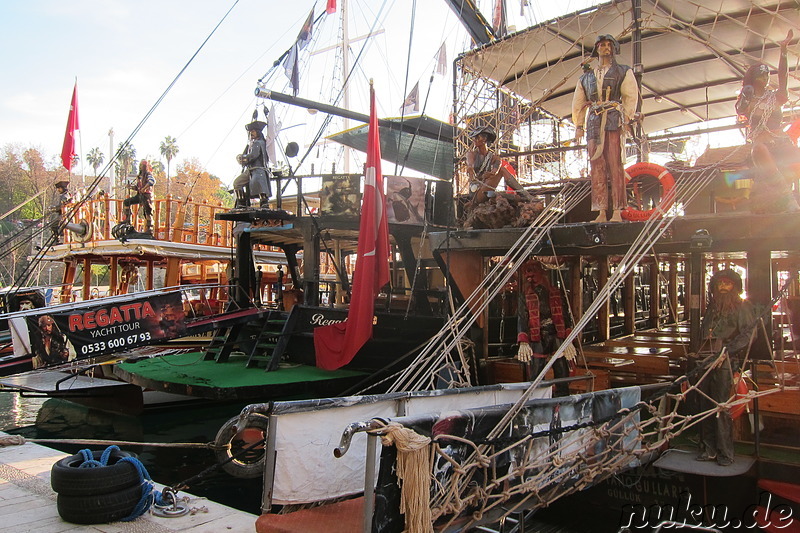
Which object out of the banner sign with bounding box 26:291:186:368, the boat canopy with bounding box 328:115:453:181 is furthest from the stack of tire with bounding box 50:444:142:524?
the boat canopy with bounding box 328:115:453:181

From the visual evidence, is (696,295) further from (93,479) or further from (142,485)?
(93,479)

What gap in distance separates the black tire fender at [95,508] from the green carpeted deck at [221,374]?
11.5ft

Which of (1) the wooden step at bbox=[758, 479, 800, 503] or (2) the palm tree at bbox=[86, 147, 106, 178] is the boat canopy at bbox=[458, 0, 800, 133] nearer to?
(1) the wooden step at bbox=[758, 479, 800, 503]

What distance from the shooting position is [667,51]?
12.9 metres

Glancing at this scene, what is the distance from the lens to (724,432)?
582cm

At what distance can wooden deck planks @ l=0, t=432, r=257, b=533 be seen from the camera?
183 inches

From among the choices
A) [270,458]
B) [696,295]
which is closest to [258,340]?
[270,458]

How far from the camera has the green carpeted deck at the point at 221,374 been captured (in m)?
8.66

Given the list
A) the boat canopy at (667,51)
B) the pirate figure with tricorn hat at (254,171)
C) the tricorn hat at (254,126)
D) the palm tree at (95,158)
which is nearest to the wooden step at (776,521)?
the boat canopy at (667,51)

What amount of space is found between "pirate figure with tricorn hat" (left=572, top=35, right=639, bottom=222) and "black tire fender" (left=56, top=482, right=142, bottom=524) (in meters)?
6.15

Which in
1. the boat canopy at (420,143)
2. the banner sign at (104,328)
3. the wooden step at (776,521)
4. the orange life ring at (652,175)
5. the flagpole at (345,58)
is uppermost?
the flagpole at (345,58)

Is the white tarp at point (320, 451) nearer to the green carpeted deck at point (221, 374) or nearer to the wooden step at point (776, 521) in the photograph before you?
the wooden step at point (776, 521)

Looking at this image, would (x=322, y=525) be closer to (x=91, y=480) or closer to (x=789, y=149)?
(x=91, y=480)

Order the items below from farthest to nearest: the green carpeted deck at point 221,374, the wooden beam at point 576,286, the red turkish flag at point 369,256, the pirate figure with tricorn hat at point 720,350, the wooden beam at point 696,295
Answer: the wooden beam at point 576,286 < the green carpeted deck at point 221,374 < the red turkish flag at point 369,256 < the wooden beam at point 696,295 < the pirate figure with tricorn hat at point 720,350
